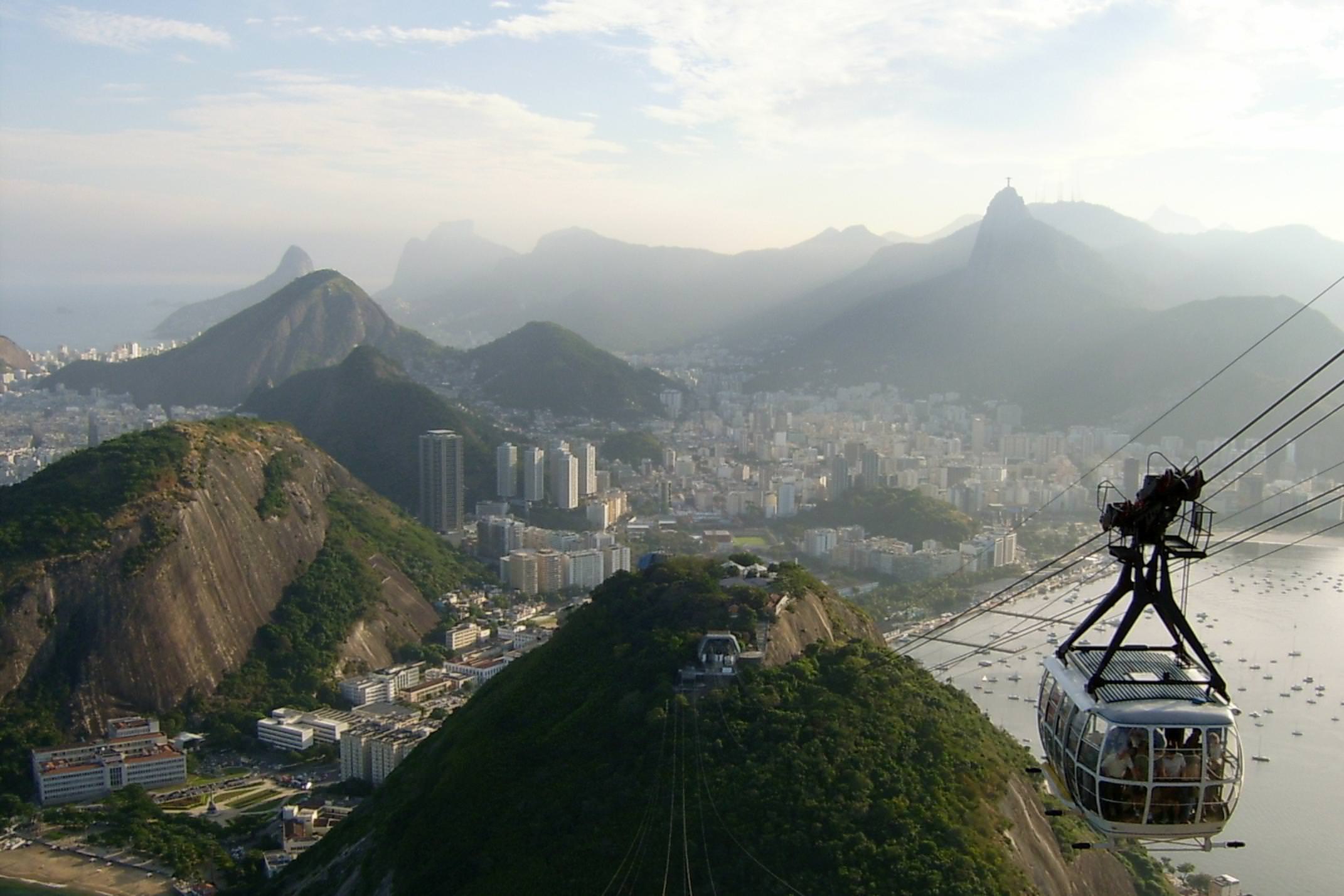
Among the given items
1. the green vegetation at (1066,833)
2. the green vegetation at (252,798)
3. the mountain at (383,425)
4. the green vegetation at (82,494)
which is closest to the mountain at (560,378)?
the mountain at (383,425)

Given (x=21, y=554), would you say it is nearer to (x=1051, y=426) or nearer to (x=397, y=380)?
(x=397, y=380)

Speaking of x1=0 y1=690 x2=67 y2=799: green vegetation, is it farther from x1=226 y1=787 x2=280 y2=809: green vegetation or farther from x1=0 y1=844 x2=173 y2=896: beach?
x1=226 y1=787 x2=280 y2=809: green vegetation

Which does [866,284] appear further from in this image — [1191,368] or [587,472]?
[587,472]

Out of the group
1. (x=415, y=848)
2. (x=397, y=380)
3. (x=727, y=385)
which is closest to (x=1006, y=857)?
(x=415, y=848)

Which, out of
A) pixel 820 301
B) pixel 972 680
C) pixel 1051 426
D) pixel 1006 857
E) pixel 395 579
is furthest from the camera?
pixel 820 301

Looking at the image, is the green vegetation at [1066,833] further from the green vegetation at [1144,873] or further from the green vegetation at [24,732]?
the green vegetation at [24,732]
